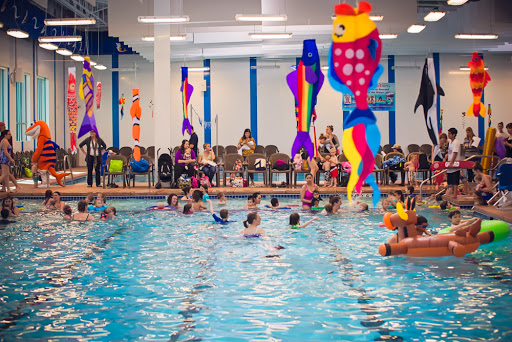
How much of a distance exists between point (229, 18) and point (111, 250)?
31.1 feet

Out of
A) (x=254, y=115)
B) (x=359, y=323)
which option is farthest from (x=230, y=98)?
(x=359, y=323)

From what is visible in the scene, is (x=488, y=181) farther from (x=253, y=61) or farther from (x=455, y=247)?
(x=253, y=61)

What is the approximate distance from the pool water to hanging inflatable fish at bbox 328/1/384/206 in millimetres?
1246

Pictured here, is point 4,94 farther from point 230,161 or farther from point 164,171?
point 230,161

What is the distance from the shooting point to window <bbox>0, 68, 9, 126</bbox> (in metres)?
19.5

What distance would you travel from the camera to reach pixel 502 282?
658cm

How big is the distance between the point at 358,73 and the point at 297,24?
1111cm

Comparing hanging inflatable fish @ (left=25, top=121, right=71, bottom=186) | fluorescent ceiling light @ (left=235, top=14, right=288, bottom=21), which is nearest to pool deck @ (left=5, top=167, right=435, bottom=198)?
hanging inflatable fish @ (left=25, top=121, right=71, bottom=186)

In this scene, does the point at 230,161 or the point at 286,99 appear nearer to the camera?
the point at 230,161

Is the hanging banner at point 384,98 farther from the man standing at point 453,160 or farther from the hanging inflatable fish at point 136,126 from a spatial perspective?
the man standing at point 453,160

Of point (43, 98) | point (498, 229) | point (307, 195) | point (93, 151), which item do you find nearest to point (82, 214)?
point (307, 195)

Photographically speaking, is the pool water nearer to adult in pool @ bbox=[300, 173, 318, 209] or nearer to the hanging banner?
adult in pool @ bbox=[300, 173, 318, 209]

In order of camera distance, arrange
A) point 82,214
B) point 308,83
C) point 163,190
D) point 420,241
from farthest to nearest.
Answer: point 163,190 < point 82,214 < point 420,241 < point 308,83

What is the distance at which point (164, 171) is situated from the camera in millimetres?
15859
